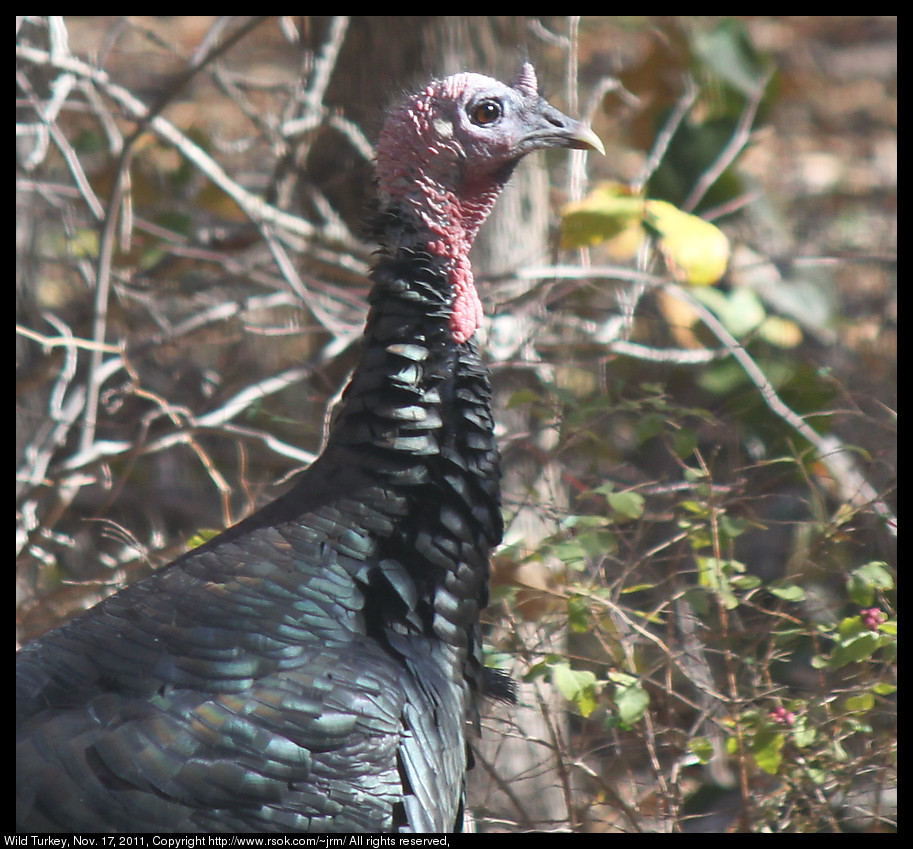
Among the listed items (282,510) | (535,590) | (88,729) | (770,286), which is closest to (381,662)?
(282,510)

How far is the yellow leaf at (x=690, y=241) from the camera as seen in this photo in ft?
10.2

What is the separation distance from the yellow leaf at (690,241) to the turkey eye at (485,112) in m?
0.86

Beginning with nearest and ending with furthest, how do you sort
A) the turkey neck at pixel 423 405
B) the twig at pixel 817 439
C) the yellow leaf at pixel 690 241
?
the turkey neck at pixel 423 405 → the twig at pixel 817 439 → the yellow leaf at pixel 690 241

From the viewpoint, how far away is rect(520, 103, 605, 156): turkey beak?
8.28 feet

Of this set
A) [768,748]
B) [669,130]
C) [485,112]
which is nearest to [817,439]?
[768,748]

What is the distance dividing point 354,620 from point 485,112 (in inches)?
47.9

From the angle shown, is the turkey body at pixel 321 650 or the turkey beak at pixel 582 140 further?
the turkey beak at pixel 582 140

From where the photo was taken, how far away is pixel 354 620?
211cm

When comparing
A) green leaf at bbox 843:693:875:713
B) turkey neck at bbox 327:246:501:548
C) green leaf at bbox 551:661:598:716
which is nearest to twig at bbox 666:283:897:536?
green leaf at bbox 843:693:875:713

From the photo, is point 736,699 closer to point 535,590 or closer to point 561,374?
point 535,590

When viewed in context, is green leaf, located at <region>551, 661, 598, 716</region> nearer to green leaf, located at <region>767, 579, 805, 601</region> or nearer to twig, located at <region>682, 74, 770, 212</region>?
green leaf, located at <region>767, 579, 805, 601</region>

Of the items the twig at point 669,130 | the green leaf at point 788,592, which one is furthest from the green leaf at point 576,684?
the twig at point 669,130

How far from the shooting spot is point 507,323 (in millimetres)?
3727

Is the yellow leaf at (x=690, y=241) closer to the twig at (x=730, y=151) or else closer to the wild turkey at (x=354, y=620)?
the wild turkey at (x=354, y=620)
